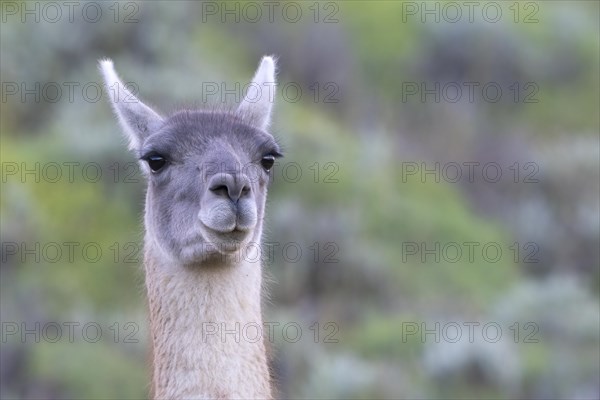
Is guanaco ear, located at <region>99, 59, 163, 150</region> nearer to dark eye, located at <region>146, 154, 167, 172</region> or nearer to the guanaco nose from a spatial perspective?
dark eye, located at <region>146, 154, 167, 172</region>

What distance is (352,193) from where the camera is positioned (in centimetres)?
1961

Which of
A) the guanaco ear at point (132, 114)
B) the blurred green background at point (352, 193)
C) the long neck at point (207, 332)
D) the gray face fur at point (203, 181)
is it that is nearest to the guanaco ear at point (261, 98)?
the gray face fur at point (203, 181)

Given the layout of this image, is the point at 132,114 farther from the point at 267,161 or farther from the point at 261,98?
the point at 267,161

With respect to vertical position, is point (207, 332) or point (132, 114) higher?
point (132, 114)

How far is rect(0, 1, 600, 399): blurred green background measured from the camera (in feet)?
51.5

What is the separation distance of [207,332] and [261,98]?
1.63 metres

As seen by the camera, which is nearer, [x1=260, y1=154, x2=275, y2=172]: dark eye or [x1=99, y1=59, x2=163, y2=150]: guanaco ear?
[x1=260, y1=154, x2=275, y2=172]: dark eye

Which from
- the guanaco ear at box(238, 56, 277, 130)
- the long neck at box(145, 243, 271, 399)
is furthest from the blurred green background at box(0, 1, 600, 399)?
the long neck at box(145, 243, 271, 399)

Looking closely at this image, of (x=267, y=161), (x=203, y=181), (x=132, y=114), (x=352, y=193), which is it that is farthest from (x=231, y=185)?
(x=352, y=193)

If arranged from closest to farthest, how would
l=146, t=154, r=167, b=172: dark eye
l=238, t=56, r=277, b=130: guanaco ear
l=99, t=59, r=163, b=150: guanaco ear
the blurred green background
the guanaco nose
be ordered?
the guanaco nose < l=146, t=154, r=167, b=172: dark eye < l=99, t=59, r=163, b=150: guanaco ear < l=238, t=56, r=277, b=130: guanaco ear < the blurred green background

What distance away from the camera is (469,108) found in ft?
82.9

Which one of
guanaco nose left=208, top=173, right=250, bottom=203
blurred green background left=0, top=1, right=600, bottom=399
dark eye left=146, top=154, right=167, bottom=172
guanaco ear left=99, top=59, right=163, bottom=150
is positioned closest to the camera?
guanaco nose left=208, top=173, right=250, bottom=203

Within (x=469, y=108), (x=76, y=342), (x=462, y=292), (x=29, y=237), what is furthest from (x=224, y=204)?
(x=469, y=108)

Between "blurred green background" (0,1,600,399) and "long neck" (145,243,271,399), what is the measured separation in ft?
20.2
